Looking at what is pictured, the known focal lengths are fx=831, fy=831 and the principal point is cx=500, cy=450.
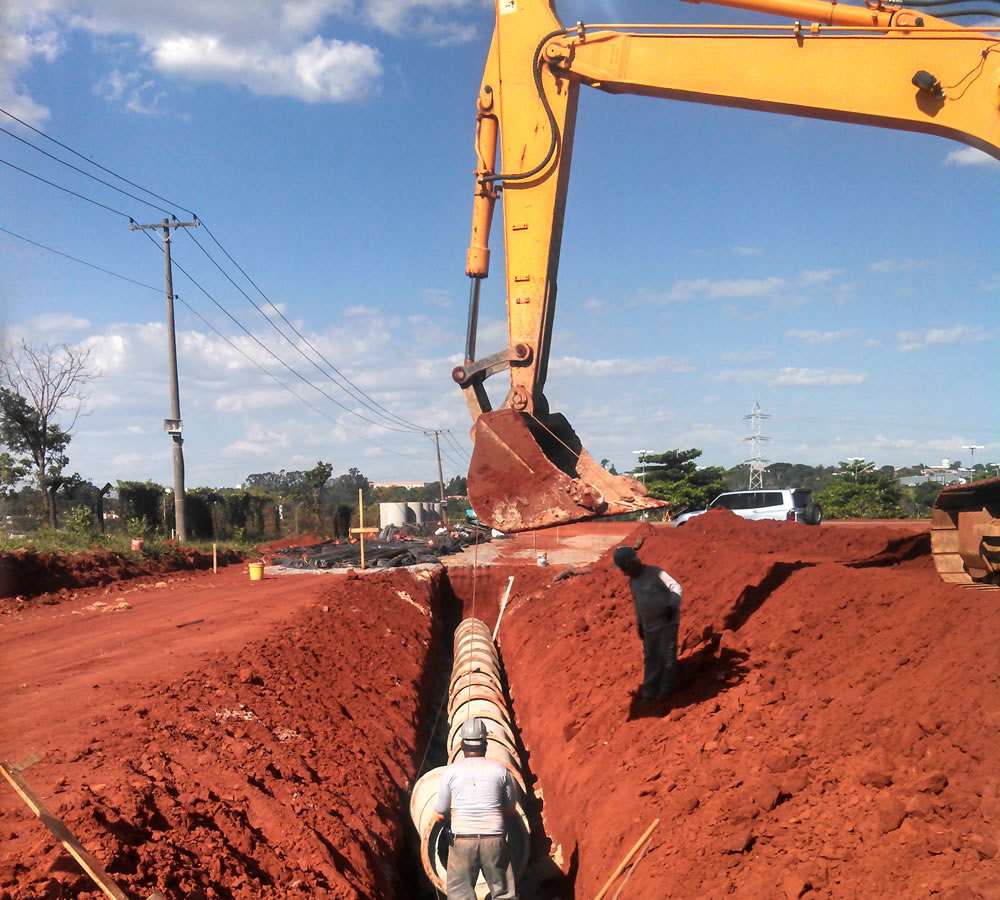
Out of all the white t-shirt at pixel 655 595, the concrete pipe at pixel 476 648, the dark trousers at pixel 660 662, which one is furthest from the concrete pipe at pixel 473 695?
the white t-shirt at pixel 655 595

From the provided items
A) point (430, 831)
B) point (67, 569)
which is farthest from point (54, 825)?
point (67, 569)

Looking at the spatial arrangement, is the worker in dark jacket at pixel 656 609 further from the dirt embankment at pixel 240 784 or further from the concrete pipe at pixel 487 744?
the dirt embankment at pixel 240 784

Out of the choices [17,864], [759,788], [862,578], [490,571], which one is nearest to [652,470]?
[490,571]

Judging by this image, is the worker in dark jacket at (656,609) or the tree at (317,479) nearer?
the worker in dark jacket at (656,609)

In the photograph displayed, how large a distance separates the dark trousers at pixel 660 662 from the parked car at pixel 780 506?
11.9m

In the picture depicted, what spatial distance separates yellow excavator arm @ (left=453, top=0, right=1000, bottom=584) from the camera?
7.27 metres

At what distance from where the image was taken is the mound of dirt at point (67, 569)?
1642cm

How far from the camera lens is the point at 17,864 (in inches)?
166

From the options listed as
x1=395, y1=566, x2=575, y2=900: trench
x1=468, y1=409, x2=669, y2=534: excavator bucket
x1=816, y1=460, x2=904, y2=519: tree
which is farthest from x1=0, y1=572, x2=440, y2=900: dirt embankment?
x1=816, y1=460, x2=904, y2=519: tree

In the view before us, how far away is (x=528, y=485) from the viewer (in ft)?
23.7

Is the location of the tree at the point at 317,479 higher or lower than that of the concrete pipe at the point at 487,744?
higher

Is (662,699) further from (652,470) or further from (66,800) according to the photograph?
(652,470)

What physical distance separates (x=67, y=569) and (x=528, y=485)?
14597mm

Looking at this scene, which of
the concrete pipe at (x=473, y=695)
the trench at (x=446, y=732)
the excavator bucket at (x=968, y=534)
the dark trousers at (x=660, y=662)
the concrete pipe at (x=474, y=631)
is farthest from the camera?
the concrete pipe at (x=474, y=631)
